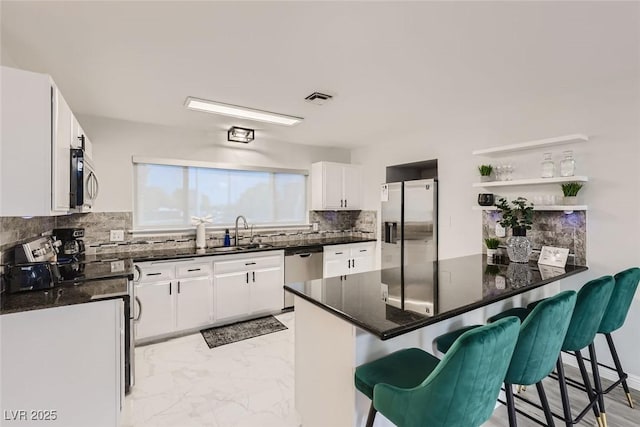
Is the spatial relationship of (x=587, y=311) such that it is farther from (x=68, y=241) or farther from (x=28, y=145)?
(x=68, y=241)

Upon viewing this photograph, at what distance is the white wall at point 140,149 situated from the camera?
3402mm

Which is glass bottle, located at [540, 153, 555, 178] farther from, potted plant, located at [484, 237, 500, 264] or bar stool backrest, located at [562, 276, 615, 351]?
bar stool backrest, located at [562, 276, 615, 351]

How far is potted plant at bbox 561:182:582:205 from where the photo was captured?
2.56m

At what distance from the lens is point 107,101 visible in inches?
114

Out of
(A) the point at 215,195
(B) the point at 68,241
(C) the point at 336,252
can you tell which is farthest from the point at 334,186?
(B) the point at 68,241

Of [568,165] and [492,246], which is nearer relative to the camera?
[568,165]

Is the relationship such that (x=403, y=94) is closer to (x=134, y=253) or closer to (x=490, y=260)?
(x=490, y=260)

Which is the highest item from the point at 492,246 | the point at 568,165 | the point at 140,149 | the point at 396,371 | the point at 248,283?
the point at 140,149

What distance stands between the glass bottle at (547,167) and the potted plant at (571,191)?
146 mm

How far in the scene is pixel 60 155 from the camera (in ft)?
5.62

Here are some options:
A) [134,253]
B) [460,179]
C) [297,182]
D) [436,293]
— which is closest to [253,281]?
[134,253]

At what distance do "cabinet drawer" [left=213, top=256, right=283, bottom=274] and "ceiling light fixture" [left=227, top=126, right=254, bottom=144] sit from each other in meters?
1.55

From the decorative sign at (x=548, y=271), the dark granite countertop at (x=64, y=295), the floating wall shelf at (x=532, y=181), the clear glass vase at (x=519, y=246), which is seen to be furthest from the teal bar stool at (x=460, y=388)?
the floating wall shelf at (x=532, y=181)

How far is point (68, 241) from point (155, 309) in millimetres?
1028
